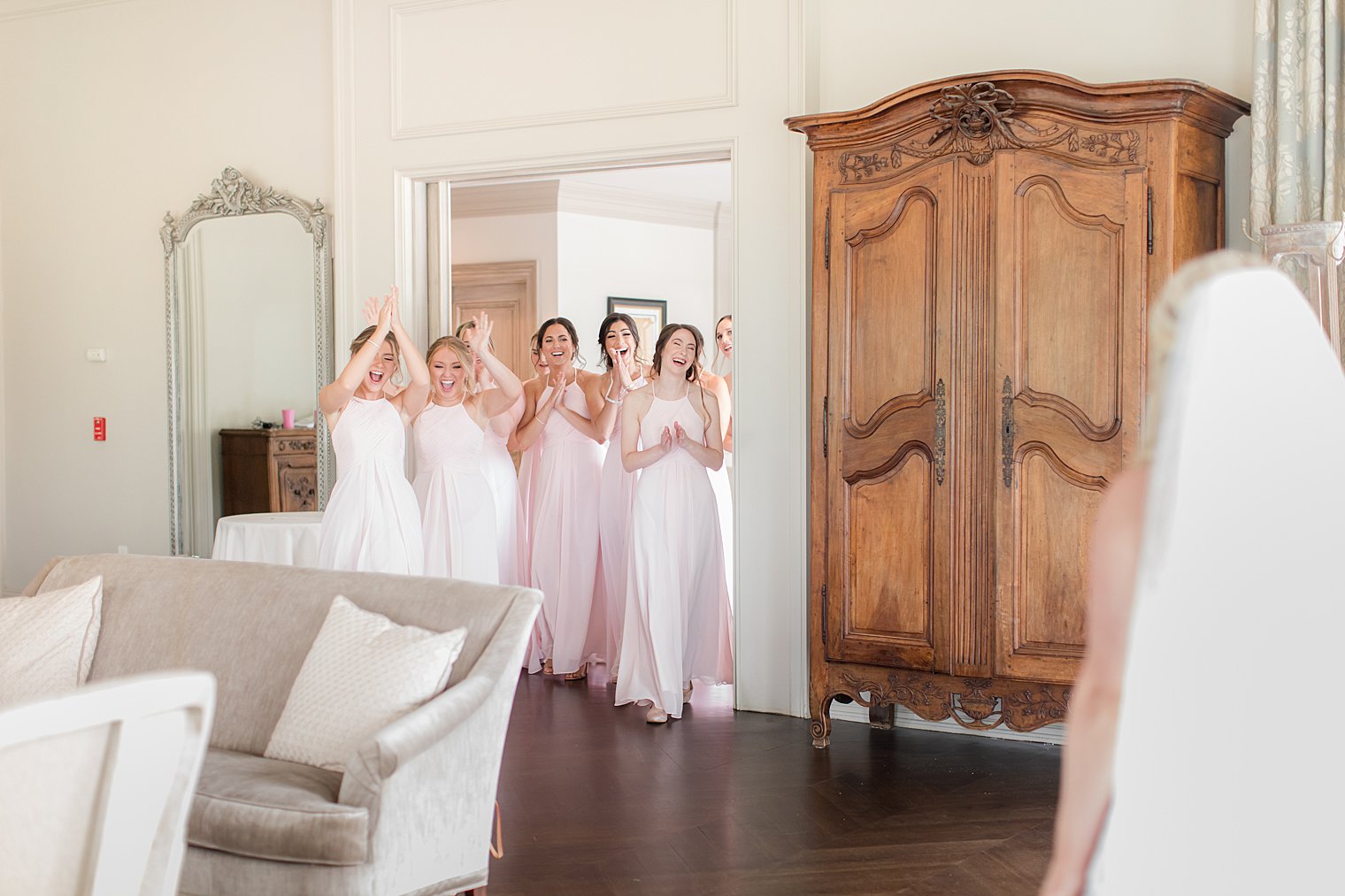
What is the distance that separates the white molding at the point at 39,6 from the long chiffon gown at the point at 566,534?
3255mm

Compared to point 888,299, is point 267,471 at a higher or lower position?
lower

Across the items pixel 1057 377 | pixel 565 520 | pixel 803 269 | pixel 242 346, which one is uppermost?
pixel 803 269

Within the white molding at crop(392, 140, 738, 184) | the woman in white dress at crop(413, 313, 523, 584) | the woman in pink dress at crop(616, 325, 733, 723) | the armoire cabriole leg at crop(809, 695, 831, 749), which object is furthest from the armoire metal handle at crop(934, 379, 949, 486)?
the woman in white dress at crop(413, 313, 523, 584)

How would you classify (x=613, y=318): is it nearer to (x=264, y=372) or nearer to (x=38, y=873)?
(x=264, y=372)

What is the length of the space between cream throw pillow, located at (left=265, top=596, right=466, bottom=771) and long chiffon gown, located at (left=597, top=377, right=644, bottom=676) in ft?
9.45

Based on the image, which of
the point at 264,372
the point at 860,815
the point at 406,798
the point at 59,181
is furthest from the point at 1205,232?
the point at 59,181

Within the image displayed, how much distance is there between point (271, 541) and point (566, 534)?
1370 millimetres

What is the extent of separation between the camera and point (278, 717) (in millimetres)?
3090

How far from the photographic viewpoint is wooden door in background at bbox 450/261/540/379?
8.97 meters

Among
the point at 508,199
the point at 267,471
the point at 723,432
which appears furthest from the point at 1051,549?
the point at 508,199

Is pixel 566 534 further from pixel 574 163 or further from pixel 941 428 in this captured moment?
pixel 941 428

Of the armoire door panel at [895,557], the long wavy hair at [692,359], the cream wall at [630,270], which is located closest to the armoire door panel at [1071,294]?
the armoire door panel at [895,557]

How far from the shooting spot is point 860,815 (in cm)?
374

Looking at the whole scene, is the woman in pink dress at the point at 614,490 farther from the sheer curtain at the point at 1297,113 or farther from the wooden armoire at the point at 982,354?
the sheer curtain at the point at 1297,113
